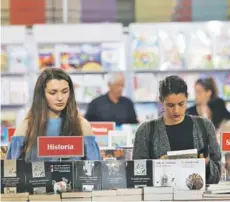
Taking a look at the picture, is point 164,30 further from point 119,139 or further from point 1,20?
point 119,139

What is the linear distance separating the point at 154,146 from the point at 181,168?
309 mm

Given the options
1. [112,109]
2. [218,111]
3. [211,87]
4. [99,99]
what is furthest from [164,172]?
[99,99]

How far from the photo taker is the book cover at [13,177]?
10.1 ft

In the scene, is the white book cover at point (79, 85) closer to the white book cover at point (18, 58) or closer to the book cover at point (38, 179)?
the white book cover at point (18, 58)

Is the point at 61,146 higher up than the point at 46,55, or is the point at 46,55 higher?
the point at 46,55

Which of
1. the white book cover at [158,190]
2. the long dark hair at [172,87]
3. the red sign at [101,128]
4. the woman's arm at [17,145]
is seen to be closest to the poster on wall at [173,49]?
the red sign at [101,128]

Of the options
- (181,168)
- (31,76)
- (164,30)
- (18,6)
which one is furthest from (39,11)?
(181,168)

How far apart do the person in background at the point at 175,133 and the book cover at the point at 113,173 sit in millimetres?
262

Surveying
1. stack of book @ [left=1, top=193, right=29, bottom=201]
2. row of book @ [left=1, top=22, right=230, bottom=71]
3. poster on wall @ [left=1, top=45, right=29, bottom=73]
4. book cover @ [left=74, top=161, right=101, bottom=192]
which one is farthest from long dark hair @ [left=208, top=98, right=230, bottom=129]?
stack of book @ [left=1, top=193, right=29, bottom=201]

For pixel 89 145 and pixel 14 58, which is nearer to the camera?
pixel 89 145

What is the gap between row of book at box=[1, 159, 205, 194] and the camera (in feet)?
10.1

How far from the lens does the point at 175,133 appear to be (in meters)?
3.38

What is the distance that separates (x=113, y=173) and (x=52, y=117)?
0.49 m

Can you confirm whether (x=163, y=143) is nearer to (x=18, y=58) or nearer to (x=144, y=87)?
(x=144, y=87)
